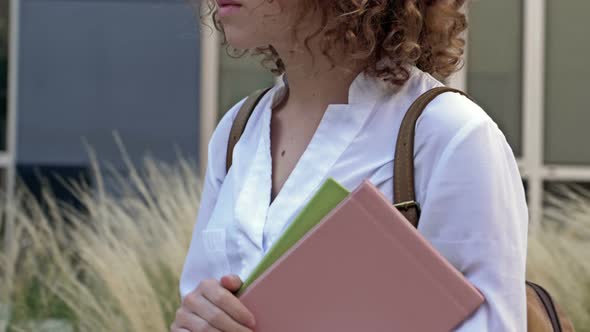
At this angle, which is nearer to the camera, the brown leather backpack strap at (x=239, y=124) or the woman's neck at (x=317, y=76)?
the woman's neck at (x=317, y=76)

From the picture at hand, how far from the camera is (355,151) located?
1.52 meters

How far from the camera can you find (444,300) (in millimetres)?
1350

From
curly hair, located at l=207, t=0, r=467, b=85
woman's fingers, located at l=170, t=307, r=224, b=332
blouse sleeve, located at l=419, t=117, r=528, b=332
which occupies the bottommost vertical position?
woman's fingers, located at l=170, t=307, r=224, b=332

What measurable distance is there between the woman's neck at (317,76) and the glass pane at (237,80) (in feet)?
14.4

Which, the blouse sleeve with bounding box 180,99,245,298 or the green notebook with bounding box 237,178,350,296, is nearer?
the green notebook with bounding box 237,178,350,296

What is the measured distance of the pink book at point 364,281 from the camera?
134 cm

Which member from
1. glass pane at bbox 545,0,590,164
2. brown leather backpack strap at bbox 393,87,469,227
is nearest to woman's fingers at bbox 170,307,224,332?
brown leather backpack strap at bbox 393,87,469,227

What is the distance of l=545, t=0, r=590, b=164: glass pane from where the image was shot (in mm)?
6156

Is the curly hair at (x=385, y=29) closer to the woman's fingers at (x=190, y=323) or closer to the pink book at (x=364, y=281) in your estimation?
the pink book at (x=364, y=281)

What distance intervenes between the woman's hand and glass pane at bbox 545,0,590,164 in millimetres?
4932

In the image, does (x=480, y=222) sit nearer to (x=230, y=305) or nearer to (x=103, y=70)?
(x=230, y=305)

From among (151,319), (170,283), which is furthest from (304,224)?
(170,283)

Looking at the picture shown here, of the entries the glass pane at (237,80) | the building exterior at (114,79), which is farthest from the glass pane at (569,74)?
the glass pane at (237,80)

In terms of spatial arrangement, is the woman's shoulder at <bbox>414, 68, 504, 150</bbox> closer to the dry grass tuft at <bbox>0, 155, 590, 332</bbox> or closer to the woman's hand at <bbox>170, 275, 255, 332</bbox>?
the woman's hand at <bbox>170, 275, 255, 332</bbox>
